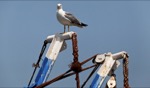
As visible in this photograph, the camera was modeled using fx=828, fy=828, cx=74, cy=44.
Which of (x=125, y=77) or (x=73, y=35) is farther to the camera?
(x=125, y=77)

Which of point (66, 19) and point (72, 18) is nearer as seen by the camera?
point (66, 19)

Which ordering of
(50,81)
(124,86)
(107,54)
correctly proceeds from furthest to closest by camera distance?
(107,54)
(124,86)
(50,81)

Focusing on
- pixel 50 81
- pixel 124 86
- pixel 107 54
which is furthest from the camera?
pixel 107 54

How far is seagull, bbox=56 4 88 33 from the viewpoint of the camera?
36.0m

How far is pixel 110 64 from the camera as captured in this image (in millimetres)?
39969

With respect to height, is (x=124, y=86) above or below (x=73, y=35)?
below

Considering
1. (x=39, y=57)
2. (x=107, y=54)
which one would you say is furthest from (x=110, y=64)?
(x=39, y=57)

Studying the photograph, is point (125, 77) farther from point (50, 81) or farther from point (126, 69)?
point (50, 81)

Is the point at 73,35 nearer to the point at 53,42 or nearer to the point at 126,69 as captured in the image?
the point at 53,42

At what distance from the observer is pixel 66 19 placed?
3597 centimetres

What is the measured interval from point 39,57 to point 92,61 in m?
2.59

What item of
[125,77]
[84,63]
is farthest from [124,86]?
[84,63]

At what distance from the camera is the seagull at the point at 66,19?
118ft

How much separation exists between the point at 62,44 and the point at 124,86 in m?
3.51
